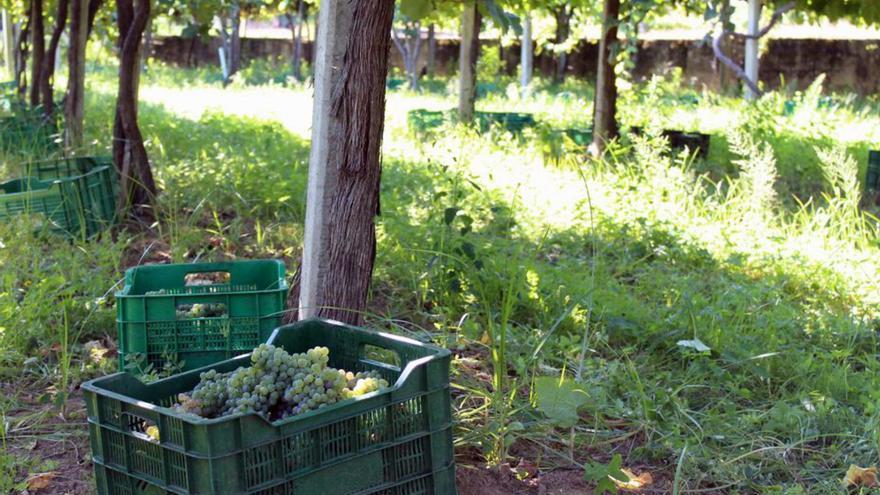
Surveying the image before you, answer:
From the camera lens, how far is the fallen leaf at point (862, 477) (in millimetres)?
3197

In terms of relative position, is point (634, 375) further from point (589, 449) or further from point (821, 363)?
point (821, 363)

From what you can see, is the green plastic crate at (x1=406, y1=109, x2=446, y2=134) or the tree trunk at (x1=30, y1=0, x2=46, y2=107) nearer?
the green plastic crate at (x1=406, y1=109, x2=446, y2=134)

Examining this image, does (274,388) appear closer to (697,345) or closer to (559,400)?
(559,400)

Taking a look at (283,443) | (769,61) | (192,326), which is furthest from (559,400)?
(769,61)

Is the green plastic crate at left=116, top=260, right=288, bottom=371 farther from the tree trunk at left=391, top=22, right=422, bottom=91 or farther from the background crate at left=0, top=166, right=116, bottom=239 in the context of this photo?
the tree trunk at left=391, top=22, right=422, bottom=91

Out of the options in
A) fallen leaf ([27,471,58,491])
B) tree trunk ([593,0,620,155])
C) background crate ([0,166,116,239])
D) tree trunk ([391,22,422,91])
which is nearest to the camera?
fallen leaf ([27,471,58,491])

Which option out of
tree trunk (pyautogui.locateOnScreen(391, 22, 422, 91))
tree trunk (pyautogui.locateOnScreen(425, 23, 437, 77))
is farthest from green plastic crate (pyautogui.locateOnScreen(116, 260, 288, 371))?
tree trunk (pyautogui.locateOnScreen(425, 23, 437, 77))

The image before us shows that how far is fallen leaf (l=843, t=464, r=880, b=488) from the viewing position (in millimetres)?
3197

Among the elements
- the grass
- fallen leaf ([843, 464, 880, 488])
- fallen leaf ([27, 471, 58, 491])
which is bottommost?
fallen leaf ([27, 471, 58, 491])

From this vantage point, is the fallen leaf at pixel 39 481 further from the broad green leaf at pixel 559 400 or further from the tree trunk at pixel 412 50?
the tree trunk at pixel 412 50

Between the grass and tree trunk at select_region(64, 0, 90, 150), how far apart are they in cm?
79

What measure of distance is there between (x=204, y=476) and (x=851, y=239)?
5216 millimetres

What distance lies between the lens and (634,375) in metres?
3.84

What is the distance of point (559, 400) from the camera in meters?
3.37
